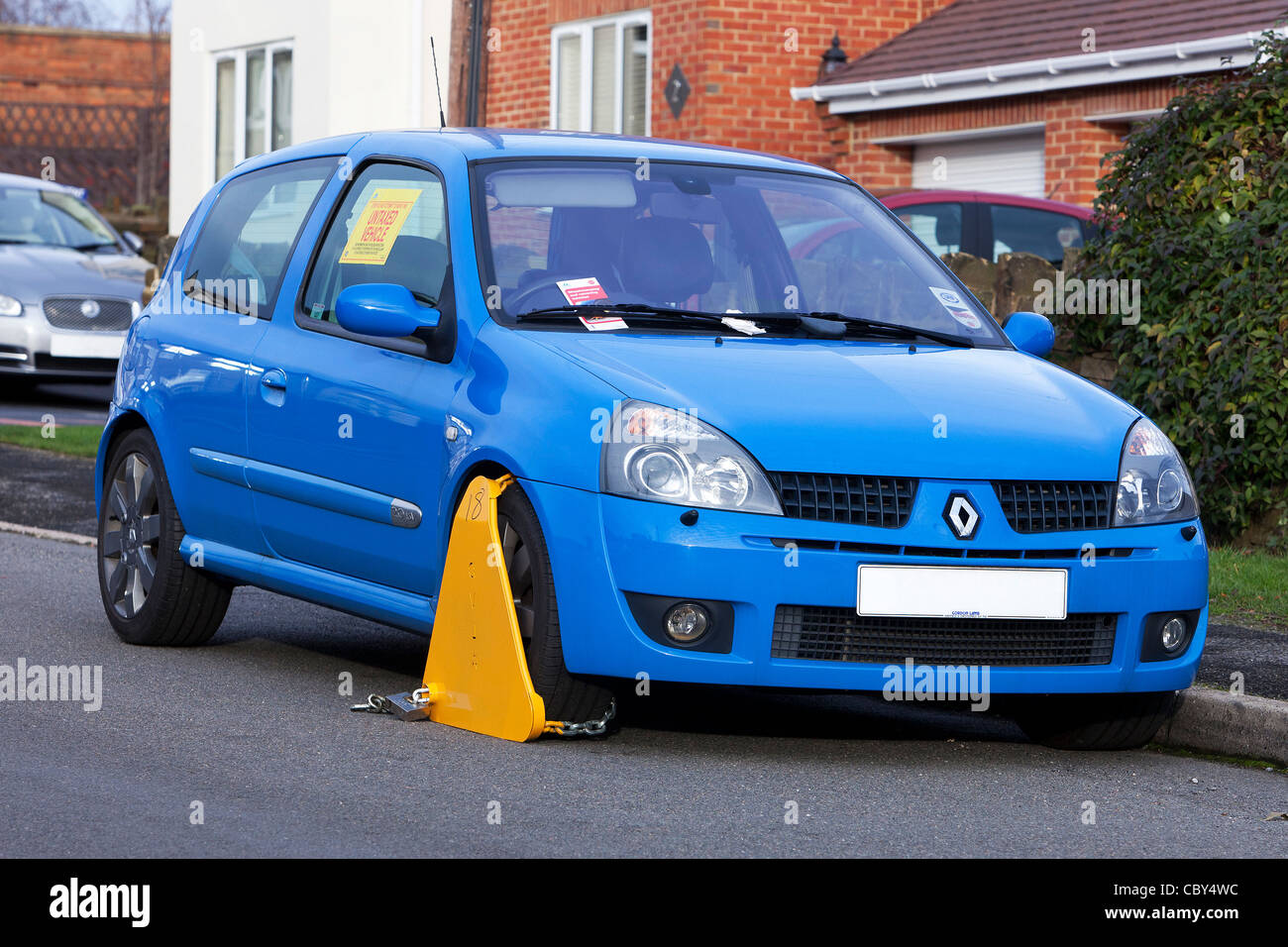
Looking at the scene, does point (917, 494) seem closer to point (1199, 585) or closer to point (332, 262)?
point (1199, 585)

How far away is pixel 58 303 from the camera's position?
18.9m

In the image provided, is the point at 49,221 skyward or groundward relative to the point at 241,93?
groundward

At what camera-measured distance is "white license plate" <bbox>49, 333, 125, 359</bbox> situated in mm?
18766

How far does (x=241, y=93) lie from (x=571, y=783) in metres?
20.9

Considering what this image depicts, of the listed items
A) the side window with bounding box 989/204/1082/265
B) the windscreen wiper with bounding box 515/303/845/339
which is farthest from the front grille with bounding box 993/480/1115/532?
the side window with bounding box 989/204/1082/265

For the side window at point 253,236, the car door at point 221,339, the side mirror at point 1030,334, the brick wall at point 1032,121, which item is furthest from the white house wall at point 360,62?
the side mirror at point 1030,334

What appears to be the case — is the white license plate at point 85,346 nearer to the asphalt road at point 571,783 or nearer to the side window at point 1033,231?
the side window at point 1033,231

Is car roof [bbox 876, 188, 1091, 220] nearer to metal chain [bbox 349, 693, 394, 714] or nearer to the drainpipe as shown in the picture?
the drainpipe

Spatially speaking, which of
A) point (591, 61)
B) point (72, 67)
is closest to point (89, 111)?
point (72, 67)

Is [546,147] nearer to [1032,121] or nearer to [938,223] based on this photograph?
[938,223]

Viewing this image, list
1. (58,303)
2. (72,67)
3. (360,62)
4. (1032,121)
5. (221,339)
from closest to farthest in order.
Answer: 1. (221,339)
2. (1032,121)
3. (58,303)
4. (360,62)
5. (72,67)

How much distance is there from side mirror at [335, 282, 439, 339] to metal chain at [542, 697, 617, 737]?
4.15 feet
